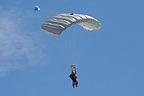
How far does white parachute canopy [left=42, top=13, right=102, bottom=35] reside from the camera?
193 metres

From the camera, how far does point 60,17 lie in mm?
195000

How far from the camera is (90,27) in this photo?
19688cm

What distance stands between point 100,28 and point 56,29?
510 cm

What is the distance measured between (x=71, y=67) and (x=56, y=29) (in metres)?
5.00

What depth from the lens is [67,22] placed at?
194000 millimetres

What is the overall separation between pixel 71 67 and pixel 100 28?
3.98 m

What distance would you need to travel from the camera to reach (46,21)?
194 metres

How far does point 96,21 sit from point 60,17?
3.08 m

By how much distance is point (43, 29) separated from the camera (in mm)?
192875

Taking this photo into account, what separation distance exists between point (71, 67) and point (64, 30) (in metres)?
4.74

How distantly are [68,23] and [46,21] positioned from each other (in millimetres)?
1785

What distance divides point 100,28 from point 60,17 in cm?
376

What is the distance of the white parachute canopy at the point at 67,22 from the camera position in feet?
633

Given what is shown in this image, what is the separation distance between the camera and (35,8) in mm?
195625
